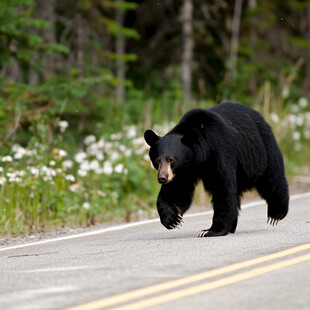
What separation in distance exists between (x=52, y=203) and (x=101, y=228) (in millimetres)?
1156

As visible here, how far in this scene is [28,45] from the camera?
12.5 meters

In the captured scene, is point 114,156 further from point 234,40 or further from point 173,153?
point 234,40

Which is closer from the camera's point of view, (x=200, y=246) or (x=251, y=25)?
(x=200, y=246)

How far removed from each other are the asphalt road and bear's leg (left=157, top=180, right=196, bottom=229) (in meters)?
0.19

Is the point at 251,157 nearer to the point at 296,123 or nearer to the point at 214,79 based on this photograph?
the point at 296,123

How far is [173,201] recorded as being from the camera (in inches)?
292

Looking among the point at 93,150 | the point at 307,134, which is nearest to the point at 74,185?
the point at 93,150

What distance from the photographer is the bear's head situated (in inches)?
272

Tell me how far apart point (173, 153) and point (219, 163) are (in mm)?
482

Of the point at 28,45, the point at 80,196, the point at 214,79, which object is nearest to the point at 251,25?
the point at 214,79

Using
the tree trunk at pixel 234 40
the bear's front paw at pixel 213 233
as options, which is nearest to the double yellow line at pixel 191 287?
the bear's front paw at pixel 213 233

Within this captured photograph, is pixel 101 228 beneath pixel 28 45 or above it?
beneath

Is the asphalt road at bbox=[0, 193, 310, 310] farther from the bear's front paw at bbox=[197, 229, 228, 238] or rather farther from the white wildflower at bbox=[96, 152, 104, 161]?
the white wildflower at bbox=[96, 152, 104, 161]

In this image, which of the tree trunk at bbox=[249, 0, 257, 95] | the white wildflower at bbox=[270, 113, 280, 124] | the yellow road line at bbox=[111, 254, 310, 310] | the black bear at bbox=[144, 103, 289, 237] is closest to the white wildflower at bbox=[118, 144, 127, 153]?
the white wildflower at bbox=[270, 113, 280, 124]
